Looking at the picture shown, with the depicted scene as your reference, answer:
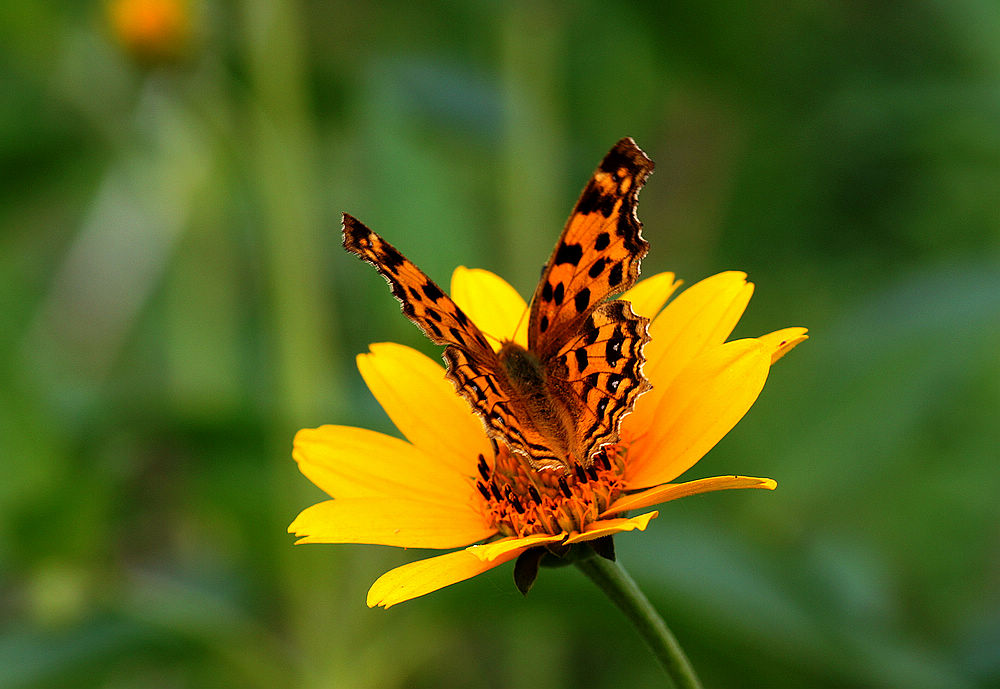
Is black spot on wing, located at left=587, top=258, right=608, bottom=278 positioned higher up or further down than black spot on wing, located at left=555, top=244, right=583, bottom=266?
further down

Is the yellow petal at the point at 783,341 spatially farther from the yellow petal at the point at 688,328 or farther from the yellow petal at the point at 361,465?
the yellow petal at the point at 361,465

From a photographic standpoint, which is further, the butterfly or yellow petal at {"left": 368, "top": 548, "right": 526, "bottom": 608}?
the butterfly

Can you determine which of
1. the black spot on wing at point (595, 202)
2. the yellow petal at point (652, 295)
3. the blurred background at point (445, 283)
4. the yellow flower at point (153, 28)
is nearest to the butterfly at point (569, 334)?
the black spot on wing at point (595, 202)

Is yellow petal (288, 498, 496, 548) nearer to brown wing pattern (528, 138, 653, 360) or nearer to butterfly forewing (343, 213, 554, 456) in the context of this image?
butterfly forewing (343, 213, 554, 456)

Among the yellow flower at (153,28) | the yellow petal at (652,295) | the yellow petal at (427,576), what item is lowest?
the yellow petal at (427,576)

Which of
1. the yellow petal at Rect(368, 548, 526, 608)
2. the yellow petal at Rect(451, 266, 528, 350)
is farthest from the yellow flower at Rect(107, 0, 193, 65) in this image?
the yellow petal at Rect(368, 548, 526, 608)

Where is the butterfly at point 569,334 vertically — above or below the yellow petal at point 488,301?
below

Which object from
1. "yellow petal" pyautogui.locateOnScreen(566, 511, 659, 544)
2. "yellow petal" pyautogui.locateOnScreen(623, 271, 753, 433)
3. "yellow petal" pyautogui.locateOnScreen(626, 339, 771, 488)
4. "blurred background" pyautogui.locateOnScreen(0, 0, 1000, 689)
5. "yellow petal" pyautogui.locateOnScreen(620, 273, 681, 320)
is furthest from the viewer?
"blurred background" pyautogui.locateOnScreen(0, 0, 1000, 689)

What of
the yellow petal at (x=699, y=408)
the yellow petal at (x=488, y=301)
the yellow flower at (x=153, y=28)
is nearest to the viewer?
the yellow petal at (x=699, y=408)
